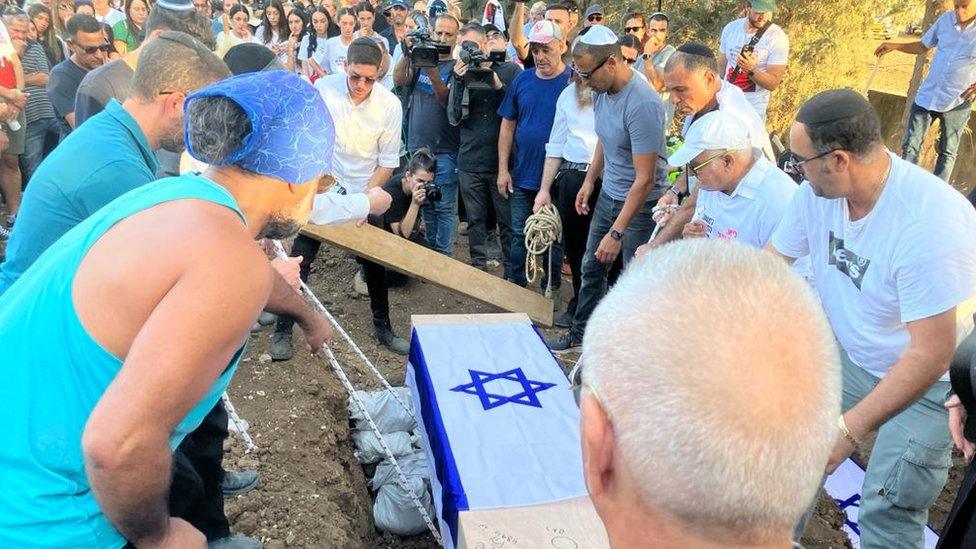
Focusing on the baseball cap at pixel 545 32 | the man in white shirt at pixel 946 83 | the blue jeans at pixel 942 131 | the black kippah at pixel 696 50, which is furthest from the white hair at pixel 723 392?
the blue jeans at pixel 942 131

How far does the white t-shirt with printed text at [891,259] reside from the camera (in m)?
2.16

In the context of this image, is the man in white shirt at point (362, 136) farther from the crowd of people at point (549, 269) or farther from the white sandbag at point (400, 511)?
the white sandbag at point (400, 511)

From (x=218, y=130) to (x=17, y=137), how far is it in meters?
6.38

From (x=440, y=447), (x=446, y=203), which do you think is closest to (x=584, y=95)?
(x=446, y=203)

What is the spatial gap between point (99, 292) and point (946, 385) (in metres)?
2.62

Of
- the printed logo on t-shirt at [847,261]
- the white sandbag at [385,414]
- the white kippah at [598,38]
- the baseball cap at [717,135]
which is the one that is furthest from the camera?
the white kippah at [598,38]

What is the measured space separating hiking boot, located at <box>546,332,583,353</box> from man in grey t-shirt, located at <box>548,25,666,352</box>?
0.02 m

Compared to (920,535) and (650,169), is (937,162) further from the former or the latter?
(920,535)

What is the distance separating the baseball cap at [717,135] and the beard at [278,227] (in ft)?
7.09

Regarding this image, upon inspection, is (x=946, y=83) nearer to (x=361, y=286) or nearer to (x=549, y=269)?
(x=549, y=269)

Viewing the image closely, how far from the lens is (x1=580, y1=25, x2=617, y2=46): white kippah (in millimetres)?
4387

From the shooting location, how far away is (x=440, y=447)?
304 cm

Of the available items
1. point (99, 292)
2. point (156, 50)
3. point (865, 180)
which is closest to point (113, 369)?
point (99, 292)

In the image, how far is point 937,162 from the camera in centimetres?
702
